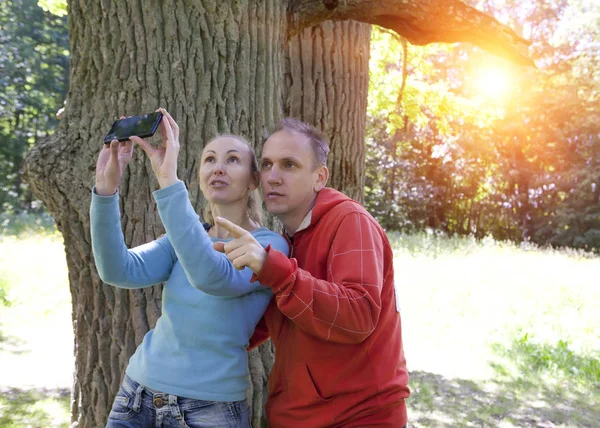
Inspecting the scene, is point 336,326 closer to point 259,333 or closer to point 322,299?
point 322,299

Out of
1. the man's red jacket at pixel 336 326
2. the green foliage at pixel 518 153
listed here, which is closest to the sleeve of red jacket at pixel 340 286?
the man's red jacket at pixel 336 326

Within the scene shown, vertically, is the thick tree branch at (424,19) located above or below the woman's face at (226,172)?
above

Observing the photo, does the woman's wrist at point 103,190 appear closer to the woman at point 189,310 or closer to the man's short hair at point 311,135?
the woman at point 189,310

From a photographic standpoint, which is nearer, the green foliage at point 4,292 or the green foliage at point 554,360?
the green foliage at point 554,360

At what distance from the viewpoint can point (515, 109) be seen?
86.3 ft

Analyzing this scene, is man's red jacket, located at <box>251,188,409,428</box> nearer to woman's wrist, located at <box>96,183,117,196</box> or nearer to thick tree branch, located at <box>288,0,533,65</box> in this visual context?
woman's wrist, located at <box>96,183,117,196</box>

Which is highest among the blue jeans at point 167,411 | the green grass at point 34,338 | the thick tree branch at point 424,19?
the thick tree branch at point 424,19

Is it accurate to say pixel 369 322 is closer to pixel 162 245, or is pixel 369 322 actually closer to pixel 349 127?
pixel 162 245

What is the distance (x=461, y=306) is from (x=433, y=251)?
5.68 meters

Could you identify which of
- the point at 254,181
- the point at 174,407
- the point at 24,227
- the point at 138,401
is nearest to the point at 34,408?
the point at 138,401

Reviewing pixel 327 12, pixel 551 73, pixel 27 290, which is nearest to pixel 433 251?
pixel 27 290

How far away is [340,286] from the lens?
1925mm

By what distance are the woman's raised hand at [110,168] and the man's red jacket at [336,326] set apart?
0.73 meters

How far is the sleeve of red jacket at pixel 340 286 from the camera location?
6.15 feet
